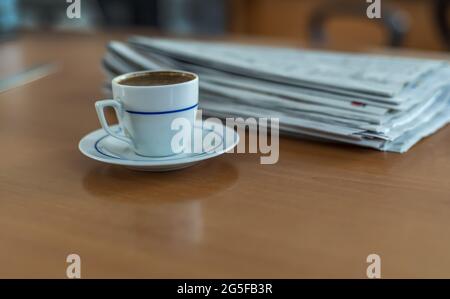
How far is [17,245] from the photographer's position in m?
0.42

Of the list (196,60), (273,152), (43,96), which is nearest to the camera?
(273,152)

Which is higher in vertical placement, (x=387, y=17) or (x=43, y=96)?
(x=387, y=17)

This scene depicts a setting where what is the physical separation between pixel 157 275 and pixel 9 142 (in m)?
0.34

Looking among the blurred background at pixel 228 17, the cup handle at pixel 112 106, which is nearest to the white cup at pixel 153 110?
the cup handle at pixel 112 106

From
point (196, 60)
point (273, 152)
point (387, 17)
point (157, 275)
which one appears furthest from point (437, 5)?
point (157, 275)

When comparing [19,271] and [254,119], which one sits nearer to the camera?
[19,271]

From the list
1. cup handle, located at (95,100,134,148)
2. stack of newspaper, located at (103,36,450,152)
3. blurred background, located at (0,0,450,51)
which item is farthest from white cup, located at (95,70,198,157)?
blurred background, located at (0,0,450,51)

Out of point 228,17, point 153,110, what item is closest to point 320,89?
point 153,110

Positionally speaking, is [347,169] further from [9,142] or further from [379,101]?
[9,142]

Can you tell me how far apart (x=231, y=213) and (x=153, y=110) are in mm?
128

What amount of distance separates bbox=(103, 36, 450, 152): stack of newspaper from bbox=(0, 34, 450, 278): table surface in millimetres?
23

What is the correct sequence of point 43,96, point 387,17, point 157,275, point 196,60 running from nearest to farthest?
point 157,275 → point 196,60 → point 43,96 → point 387,17

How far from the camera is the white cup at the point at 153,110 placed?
0.53 meters

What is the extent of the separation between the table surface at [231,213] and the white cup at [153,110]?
3 cm
